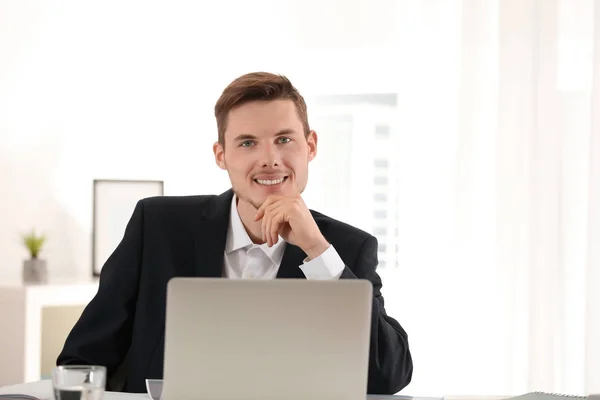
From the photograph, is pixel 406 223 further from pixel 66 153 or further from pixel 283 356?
pixel 283 356

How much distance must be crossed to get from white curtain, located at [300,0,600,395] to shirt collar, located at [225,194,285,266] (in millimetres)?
2020

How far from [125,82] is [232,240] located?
268 centimetres

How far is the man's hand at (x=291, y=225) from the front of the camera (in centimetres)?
192

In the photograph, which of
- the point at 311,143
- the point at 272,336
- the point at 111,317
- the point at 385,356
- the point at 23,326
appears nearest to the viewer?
the point at 272,336

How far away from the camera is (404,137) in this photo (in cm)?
411

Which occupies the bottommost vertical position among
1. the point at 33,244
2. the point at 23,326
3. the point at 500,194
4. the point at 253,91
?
the point at 23,326

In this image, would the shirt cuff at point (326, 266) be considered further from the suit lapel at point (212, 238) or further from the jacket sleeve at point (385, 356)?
the suit lapel at point (212, 238)

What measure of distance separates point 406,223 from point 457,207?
251mm

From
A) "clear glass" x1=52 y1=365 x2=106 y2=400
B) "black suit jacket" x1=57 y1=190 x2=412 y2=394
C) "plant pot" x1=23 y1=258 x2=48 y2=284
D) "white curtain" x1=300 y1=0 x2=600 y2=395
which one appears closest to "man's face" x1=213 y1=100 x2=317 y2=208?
"black suit jacket" x1=57 y1=190 x2=412 y2=394

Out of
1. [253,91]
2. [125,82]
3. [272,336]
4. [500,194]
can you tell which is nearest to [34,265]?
[125,82]

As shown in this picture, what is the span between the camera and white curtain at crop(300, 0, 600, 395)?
380 centimetres

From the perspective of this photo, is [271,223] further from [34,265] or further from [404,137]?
[34,265]

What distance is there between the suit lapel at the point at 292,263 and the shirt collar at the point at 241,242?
0.17ft

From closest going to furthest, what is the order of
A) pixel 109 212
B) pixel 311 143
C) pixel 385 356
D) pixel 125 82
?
pixel 385 356 → pixel 311 143 → pixel 109 212 → pixel 125 82
